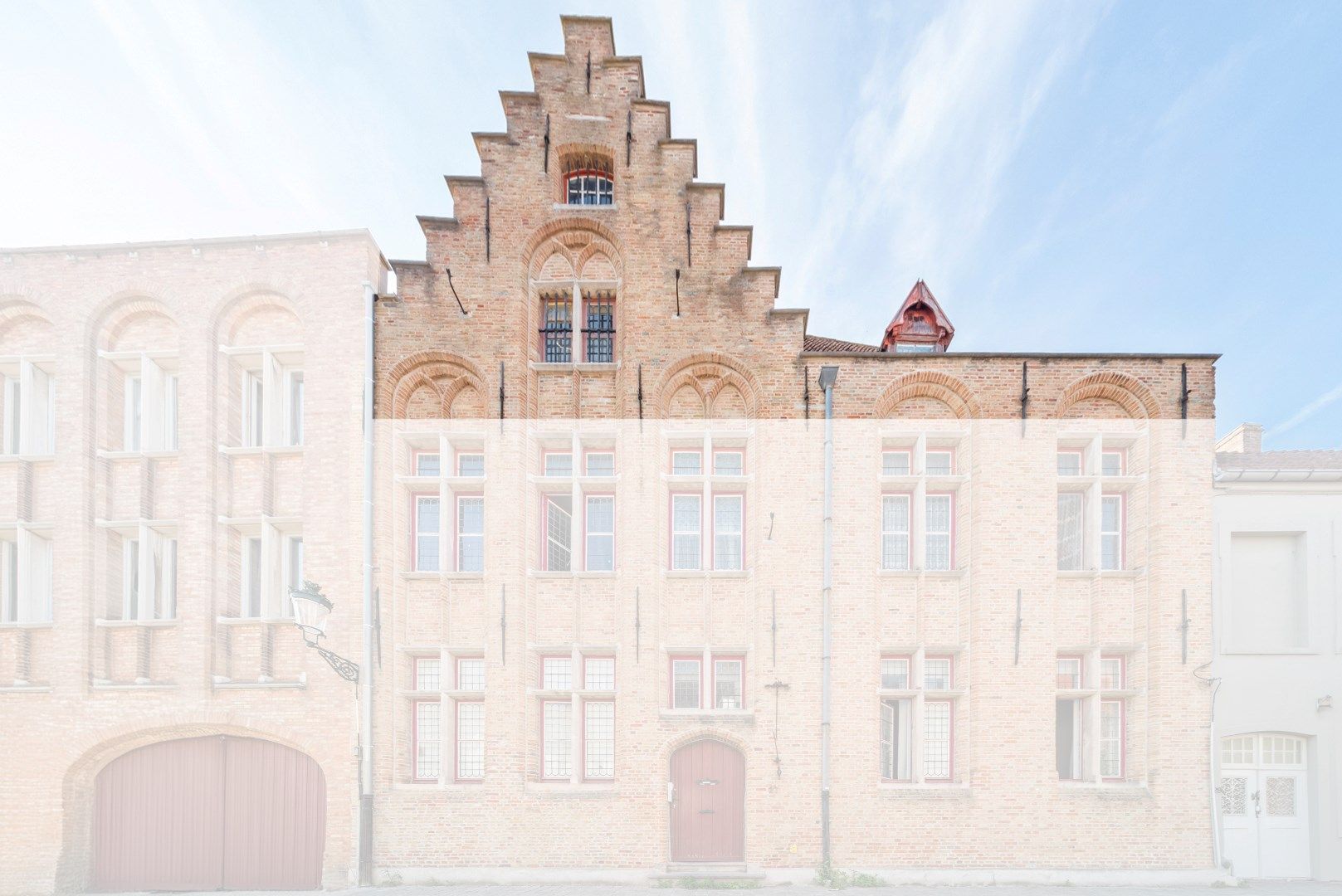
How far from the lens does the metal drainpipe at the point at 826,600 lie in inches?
460

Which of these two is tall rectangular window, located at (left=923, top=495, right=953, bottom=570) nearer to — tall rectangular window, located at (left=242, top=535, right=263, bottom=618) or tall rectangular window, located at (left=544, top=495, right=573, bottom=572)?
tall rectangular window, located at (left=544, top=495, right=573, bottom=572)

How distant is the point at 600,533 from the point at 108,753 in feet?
29.7

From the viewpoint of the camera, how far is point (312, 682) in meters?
11.9

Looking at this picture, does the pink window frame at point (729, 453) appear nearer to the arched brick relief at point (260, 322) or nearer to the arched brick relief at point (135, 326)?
the arched brick relief at point (260, 322)

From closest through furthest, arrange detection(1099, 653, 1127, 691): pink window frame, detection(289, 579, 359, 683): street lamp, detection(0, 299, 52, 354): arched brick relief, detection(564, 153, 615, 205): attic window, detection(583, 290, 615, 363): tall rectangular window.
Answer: detection(289, 579, 359, 683): street lamp
detection(1099, 653, 1127, 691): pink window frame
detection(0, 299, 52, 354): arched brick relief
detection(583, 290, 615, 363): tall rectangular window
detection(564, 153, 615, 205): attic window

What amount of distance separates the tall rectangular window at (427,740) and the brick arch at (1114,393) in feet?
38.3

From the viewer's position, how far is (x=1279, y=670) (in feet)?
39.6

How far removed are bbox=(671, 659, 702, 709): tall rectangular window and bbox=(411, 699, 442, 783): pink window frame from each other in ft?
12.7

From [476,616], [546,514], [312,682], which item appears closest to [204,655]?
[312,682]

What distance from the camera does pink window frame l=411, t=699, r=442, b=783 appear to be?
39.4ft

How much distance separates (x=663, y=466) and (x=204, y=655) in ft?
26.8

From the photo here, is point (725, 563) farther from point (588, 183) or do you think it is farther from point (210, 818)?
point (210, 818)

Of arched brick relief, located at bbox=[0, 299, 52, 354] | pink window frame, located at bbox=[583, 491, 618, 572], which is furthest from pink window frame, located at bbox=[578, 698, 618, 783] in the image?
arched brick relief, located at bbox=[0, 299, 52, 354]

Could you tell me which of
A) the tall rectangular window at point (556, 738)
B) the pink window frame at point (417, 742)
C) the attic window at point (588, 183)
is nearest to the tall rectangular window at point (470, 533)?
the pink window frame at point (417, 742)
